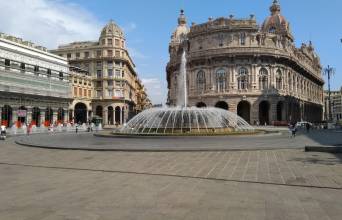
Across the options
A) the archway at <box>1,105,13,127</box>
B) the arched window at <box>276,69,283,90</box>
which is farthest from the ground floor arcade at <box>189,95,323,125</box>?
the archway at <box>1,105,13,127</box>

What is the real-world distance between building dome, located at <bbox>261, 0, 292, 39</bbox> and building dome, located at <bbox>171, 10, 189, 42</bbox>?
23.1 m

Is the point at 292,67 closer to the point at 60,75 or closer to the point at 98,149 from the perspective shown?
the point at 60,75

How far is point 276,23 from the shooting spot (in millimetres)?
84938

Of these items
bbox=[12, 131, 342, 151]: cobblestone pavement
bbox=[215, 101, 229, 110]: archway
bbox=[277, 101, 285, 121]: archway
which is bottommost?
bbox=[12, 131, 342, 151]: cobblestone pavement

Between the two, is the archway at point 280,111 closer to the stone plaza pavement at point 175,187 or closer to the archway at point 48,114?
the archway at point 48,114

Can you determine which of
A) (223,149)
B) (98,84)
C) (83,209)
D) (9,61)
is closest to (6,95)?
(9,61)

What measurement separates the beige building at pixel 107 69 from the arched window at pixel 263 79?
32.7 m

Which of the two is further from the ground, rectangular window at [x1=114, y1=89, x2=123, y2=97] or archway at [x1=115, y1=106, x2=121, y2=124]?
rectangular window at [x1=114, y1=89, x2=123, y2=97]

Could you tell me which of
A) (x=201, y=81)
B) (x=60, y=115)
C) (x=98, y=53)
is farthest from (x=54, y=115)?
(x=201, y=81)

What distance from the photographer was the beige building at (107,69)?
80438mm

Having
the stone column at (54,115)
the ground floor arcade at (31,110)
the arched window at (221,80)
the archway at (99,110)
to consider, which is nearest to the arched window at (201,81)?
the arched window at (221,80)

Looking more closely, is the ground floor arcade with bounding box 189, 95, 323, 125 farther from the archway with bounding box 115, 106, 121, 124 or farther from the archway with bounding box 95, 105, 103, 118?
the archway with bounding box 95, 105, 103, 118

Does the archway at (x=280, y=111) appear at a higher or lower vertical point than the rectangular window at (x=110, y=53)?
lower

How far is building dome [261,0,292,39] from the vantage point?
8338 centimetres
